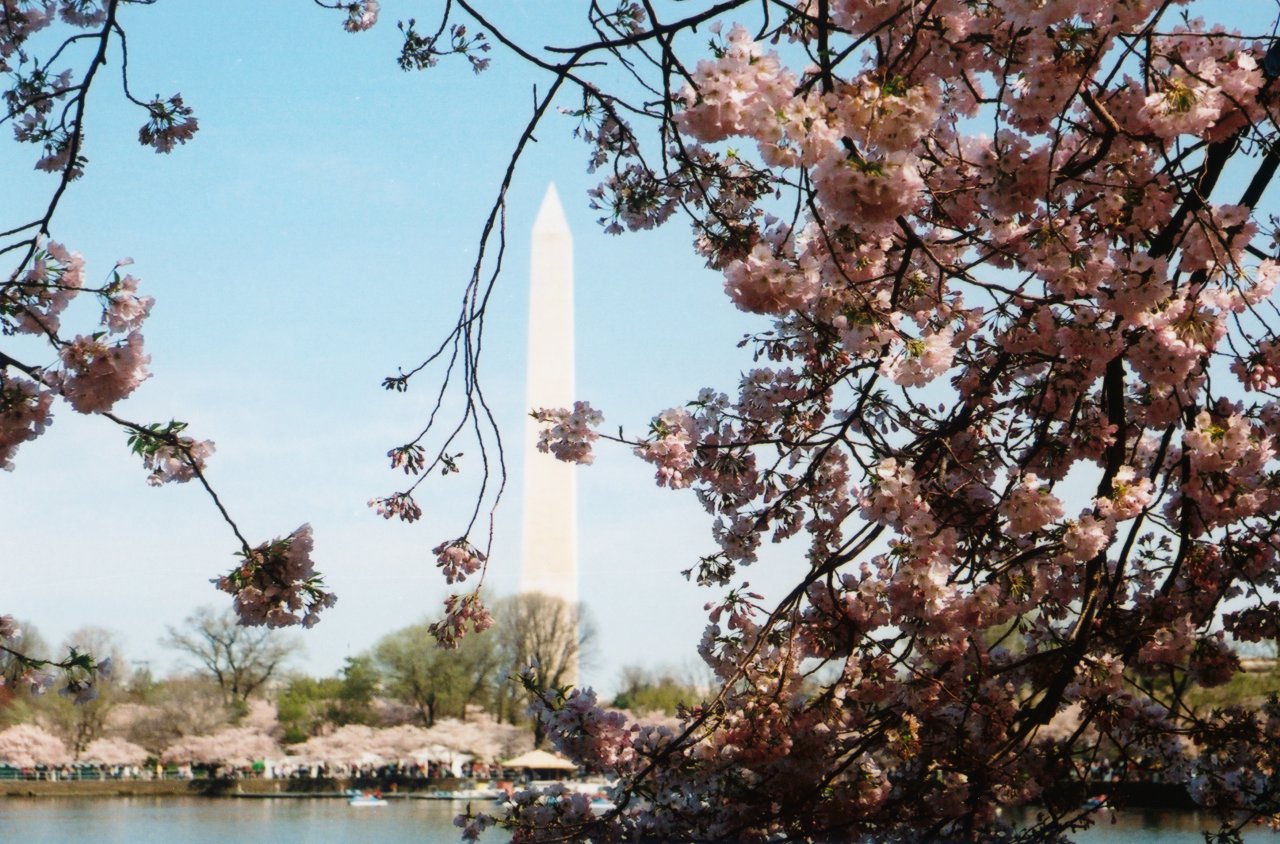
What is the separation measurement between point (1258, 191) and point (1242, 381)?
49 cm

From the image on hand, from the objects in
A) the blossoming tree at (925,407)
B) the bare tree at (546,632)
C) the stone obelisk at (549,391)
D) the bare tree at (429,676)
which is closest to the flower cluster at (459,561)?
the blossoming tree at (925,407)

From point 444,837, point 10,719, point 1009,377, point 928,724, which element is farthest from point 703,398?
point 10,719

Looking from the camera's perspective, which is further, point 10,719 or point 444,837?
point 10,719

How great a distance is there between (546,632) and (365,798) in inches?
260

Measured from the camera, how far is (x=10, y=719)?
3972 cm

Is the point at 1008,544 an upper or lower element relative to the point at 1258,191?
lower

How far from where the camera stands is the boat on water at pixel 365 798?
34.6 metres

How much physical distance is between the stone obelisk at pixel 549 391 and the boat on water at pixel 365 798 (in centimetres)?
788

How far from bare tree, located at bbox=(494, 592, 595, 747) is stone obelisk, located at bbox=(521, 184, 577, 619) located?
1.55 meters

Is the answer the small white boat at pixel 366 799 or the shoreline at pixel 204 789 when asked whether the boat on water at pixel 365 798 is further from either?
the shoreline at pixel 204 789

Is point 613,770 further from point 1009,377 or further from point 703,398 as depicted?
point 1009,377

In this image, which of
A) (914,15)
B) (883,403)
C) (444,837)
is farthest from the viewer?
(444,837)

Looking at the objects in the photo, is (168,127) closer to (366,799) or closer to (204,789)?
(366,799)

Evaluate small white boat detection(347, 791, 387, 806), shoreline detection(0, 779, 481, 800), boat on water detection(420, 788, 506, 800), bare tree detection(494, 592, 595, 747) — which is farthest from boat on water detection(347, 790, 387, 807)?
bare tree detection(494, 592, 595, 747)
